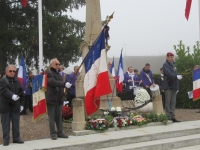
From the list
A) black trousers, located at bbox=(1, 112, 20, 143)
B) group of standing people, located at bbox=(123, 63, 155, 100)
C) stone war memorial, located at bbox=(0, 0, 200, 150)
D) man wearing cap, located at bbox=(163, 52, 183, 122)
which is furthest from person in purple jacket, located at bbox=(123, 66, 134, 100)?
black trousers, located at bbox=(1, 112, 20, 143)

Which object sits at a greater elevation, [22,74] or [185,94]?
[22,74]

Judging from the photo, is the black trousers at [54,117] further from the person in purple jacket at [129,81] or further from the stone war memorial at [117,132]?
the person in purple jacket at [129,81]

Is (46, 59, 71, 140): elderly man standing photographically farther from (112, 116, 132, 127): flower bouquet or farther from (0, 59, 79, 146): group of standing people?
(112, 116, 132, 127): flower bouquet

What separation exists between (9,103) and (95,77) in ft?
7.19

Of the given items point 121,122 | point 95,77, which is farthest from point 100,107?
point 95,77

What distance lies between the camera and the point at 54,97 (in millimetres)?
7676

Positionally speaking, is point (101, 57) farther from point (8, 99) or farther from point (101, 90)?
point (8, 99)

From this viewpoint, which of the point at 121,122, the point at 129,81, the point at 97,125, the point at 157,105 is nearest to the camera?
the point at 97,125

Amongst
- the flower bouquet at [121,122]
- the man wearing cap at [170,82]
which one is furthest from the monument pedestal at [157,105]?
the flower bouquet at [121,122]

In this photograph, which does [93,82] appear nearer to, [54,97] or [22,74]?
[54,97]

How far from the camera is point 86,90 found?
822 cm

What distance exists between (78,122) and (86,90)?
0.80m

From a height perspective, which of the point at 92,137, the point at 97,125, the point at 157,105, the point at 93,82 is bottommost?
the point at 92,137

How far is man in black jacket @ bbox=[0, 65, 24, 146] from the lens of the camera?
7.13 metres
